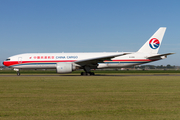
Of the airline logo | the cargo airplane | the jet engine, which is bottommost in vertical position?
the jet engine

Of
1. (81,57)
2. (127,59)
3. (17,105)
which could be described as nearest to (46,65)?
(81,57)

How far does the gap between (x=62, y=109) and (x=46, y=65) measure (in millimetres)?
23040

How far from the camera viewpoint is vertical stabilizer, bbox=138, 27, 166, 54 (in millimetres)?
30062

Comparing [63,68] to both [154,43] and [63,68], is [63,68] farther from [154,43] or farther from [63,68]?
[154,43]

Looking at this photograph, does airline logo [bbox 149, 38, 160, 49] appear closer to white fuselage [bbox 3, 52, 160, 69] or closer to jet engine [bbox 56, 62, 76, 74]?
white fuselage [bbox 3, 52, 160, 69]

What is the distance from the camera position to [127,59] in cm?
2858

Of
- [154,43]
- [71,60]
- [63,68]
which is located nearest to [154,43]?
[154,43]

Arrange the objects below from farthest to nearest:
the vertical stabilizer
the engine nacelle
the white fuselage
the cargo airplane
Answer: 1. the vertical stabilizer
2. the white fuselage
3. the cargo airplane
4. the engine nacelle

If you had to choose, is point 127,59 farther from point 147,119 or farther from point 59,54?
point 147,119

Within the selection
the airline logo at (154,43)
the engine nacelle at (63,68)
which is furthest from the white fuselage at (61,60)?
the engine nacelle at (63,68)

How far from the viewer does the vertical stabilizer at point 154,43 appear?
30.1 metres

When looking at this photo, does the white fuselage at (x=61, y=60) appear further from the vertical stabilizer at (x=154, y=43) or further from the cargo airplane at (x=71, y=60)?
the vertical stabilizer at (x=154, y=43)

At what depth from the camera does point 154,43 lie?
3006 cm

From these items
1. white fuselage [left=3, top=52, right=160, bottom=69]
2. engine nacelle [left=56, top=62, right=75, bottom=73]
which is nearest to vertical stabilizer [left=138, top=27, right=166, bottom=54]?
white fuselage [left=3, top=52, right=160, bottom=69]
